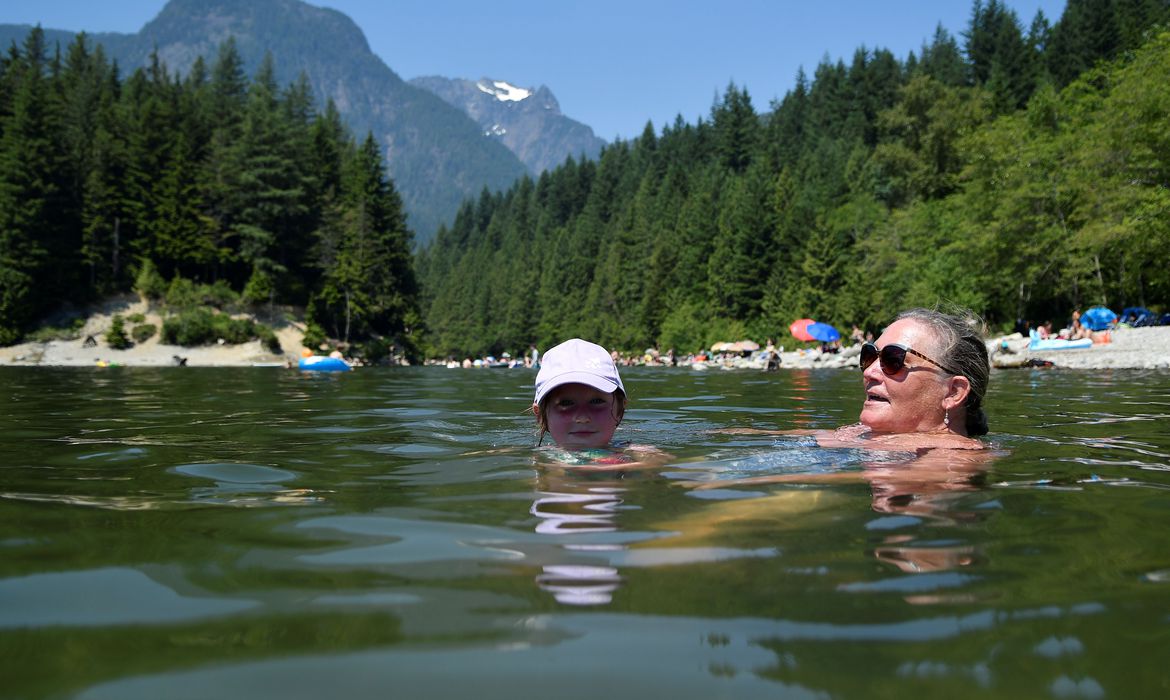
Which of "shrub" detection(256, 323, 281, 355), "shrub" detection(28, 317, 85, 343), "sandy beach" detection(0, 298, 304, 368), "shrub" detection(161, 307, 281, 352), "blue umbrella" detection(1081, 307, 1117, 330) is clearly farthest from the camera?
"shrub" detection(256, 323, 281, 355)

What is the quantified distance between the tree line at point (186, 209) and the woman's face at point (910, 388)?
5099 cm

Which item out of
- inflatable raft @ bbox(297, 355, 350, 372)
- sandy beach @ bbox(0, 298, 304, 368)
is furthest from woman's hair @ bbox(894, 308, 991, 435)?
sandy beach @ bbox(0, 298, 304, 368)

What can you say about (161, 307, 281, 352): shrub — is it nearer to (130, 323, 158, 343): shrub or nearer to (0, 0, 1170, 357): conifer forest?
(130, 323, 158, 343): shrub

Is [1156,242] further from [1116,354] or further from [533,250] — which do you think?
[533,250]

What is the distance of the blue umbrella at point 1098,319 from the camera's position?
89.8ft

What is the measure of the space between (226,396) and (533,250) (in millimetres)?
98614

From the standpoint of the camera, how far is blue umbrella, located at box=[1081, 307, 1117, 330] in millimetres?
27359

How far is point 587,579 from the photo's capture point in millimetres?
2205

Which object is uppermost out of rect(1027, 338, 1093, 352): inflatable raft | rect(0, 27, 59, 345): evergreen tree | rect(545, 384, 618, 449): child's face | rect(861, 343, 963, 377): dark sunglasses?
rect(0, 27, 59, 345): evergreen tree

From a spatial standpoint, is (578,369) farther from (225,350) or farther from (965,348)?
(225,350)

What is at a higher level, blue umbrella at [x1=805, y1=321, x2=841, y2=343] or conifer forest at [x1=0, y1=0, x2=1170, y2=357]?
conifer forest at [x1=0, y1=0, x2=1170, y2=357]

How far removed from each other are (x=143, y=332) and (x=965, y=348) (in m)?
52.2

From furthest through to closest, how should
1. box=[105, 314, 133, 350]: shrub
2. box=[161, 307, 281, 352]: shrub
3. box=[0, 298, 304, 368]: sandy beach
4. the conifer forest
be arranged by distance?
box=[161, 307, 281, 352]: shrub → box=[105, 314, 133, 350]: shrub → box=[0, 298, 304, 368]: sandy beach → the conifer forest

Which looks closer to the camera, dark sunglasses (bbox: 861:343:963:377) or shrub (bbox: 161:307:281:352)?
dark sunglasses (bbox: 861:343:963:377)
